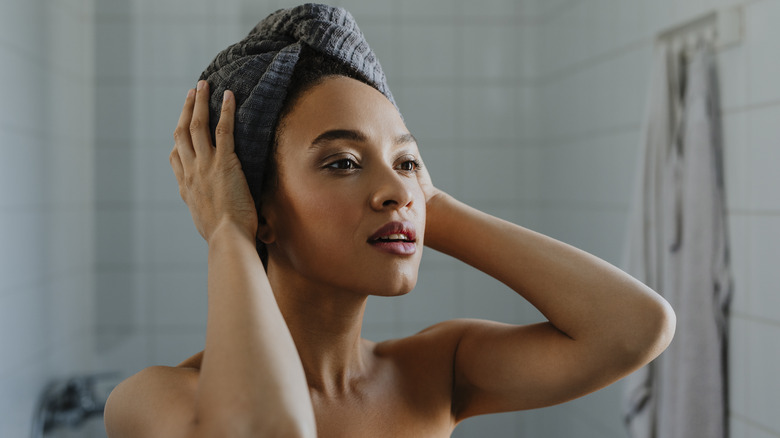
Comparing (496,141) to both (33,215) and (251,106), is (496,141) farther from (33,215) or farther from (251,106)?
(251,106)

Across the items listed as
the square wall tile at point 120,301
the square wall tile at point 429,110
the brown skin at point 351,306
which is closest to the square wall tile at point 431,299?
the square wall tile at point 429,110

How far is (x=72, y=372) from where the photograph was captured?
211 centimetres

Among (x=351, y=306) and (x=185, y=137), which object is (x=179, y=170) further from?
(x=351, y=306)

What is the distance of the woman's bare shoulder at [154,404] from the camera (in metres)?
0.60

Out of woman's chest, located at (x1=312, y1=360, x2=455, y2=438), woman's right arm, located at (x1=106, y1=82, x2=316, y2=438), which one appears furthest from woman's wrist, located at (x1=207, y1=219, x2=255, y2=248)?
woman's chest, located at (x1=312, y1=360, x2=455, y2=438)

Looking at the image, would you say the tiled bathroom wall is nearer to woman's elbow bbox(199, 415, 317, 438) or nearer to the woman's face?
the woman's face

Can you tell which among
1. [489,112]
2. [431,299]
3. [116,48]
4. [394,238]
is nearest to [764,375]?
[394,238]

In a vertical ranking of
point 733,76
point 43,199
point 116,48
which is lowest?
point 43,199

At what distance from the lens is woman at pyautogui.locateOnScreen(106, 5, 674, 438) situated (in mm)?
637

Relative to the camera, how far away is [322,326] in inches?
30.9

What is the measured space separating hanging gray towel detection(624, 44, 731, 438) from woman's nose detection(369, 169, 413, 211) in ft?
3.24

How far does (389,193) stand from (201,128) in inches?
8.8

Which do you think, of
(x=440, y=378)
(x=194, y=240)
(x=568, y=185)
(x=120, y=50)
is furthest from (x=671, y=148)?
(x=120, y=50)

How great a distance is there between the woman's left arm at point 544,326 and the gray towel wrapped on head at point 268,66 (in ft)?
0.69
